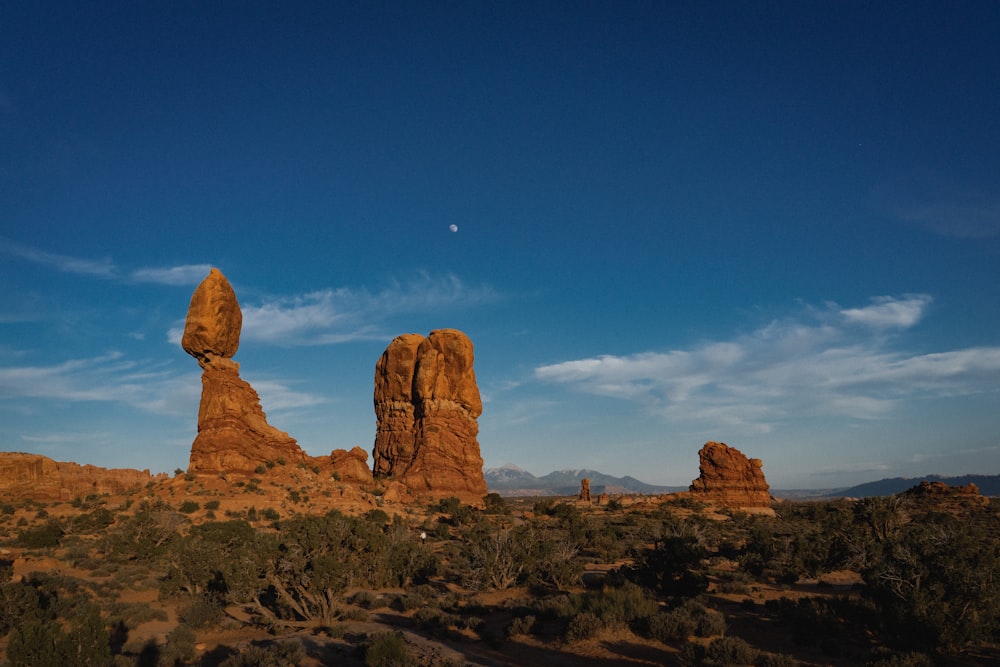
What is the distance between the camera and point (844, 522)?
2700cm

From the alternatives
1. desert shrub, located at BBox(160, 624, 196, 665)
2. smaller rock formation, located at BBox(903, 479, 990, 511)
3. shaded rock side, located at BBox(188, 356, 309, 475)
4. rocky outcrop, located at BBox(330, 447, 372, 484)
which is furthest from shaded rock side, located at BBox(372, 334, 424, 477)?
smaller rock formation, located at BBox(903, 479, 990, 511)

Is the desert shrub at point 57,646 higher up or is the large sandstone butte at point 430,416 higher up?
the large sandstone butte at point 430,416

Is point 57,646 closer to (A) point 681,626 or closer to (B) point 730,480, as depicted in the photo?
(A) point 681,626

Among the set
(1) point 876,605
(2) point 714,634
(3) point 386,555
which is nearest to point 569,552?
(3) point 386,555

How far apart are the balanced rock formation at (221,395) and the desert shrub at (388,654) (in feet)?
103

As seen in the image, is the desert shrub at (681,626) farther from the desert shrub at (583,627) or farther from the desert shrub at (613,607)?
the desert shrub at (583,627)

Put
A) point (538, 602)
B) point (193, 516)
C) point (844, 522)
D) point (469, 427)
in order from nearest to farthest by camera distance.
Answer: point (538, 602) < point (844, 522) < point (193, 516) < point (469, 427)

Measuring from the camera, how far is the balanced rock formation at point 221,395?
3888 cm

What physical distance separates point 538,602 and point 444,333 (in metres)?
43.6

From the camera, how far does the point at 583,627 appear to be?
44.9ft

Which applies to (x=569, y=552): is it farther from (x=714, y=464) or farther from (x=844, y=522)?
(x=714, y=464)

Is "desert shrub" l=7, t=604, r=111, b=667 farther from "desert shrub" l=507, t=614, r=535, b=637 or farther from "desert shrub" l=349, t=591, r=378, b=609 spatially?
"desert shrub" l=507, t=614, r=535, b=637

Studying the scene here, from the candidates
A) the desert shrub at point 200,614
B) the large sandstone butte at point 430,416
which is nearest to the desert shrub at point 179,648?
the desert shrub at point 200,614

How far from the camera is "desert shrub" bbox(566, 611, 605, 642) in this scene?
1366 cm
